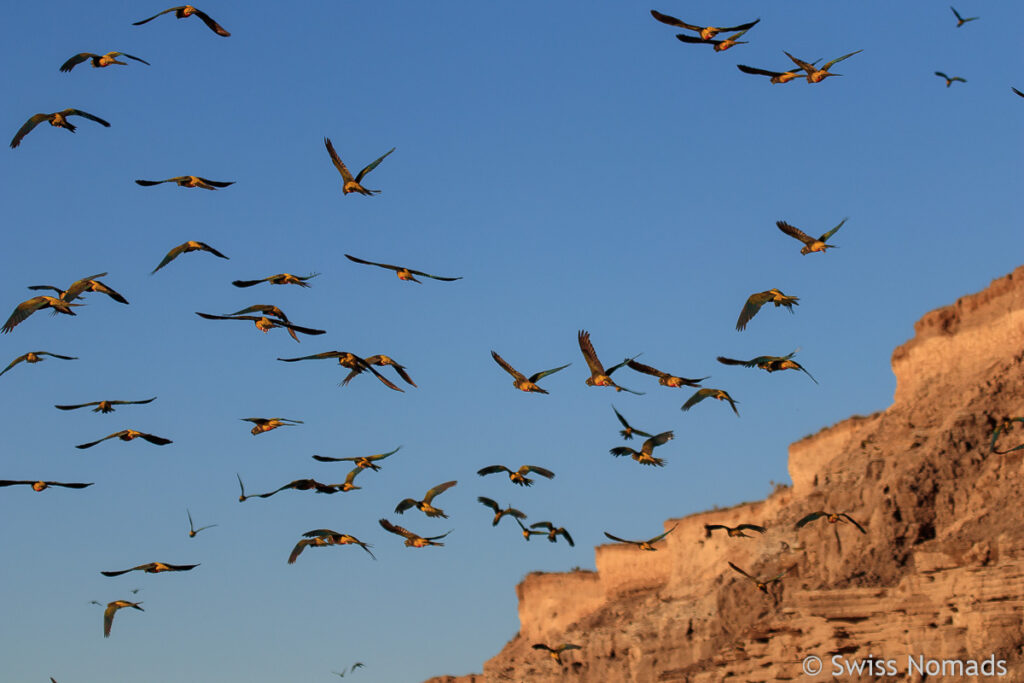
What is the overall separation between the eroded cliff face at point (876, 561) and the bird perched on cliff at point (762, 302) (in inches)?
669

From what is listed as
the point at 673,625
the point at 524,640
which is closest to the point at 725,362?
the point at 673,625

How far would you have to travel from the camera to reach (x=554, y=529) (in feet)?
125

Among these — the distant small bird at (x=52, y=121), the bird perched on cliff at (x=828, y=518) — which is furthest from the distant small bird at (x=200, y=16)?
the bird perched on cliff at (x=828, y=518)

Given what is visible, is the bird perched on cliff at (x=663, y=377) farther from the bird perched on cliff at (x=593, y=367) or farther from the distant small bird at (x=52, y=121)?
the distant small bird at (x=52, y=121)

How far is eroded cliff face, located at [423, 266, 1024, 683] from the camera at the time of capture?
43.2 meters

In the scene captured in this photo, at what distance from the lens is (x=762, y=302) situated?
2947cm

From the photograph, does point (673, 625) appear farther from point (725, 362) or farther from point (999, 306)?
point (725, 362)

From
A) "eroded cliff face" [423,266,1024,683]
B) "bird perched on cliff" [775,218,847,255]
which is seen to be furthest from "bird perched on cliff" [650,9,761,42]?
"eroded cliff face" [423,266,1024,683]

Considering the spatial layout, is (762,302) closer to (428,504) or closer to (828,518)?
(428,504)

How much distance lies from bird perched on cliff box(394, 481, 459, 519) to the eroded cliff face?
706 inches

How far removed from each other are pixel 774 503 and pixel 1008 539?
2801 centimetres

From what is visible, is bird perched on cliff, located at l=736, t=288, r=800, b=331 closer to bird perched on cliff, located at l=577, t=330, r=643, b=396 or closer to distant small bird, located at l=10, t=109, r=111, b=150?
bird perched on cliff, located at l=577, t=330, r=643, b=396

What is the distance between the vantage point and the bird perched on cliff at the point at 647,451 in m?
33.6

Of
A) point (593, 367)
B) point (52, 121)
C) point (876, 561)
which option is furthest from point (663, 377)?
→ point (876, 561)
